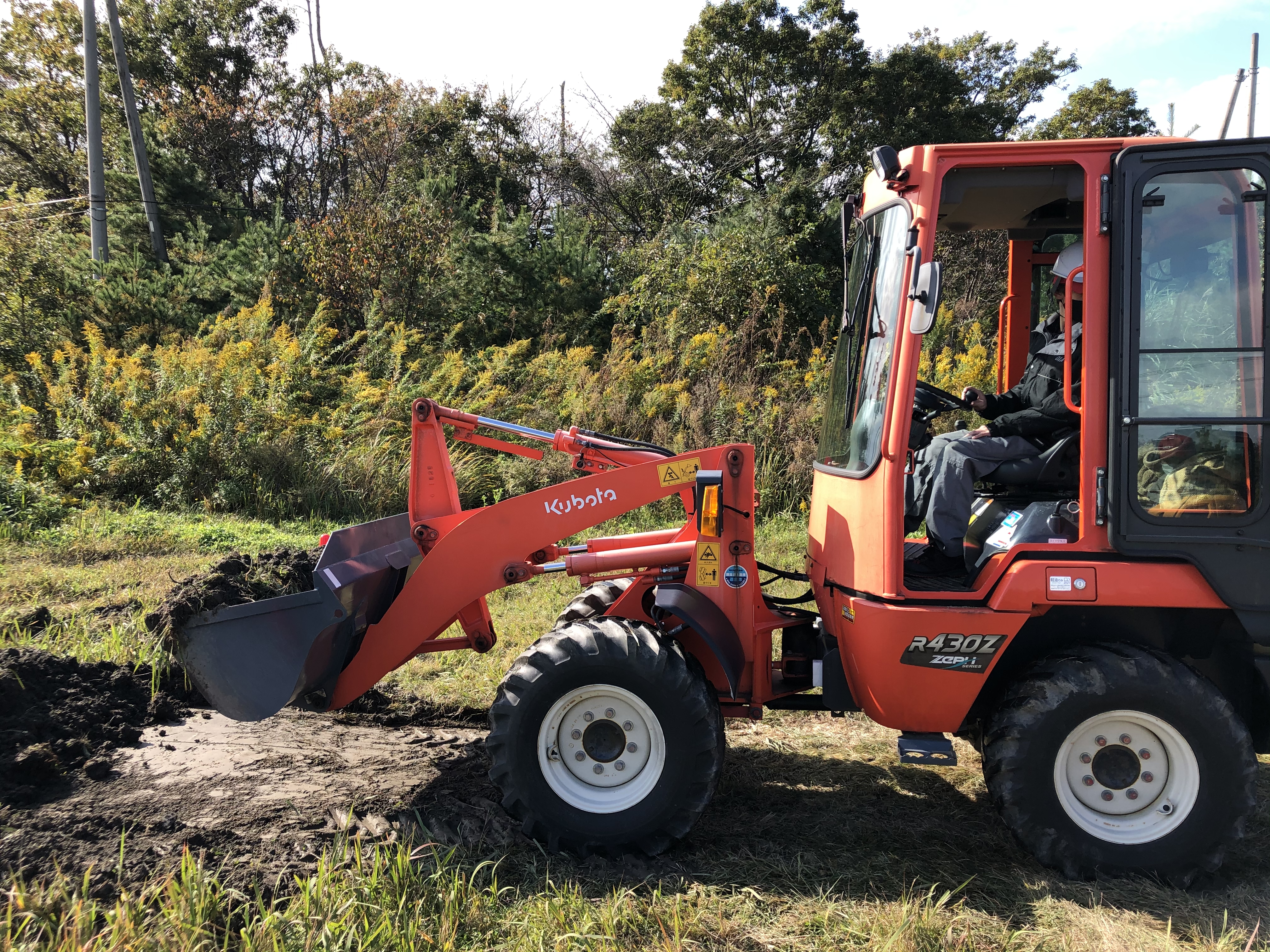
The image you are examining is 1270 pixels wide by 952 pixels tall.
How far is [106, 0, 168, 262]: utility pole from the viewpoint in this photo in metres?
14.8

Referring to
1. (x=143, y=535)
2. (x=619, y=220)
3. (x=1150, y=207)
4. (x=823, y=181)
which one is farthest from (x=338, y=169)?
(x=1150, y=207)

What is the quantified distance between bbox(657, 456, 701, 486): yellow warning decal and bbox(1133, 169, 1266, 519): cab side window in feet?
5.63

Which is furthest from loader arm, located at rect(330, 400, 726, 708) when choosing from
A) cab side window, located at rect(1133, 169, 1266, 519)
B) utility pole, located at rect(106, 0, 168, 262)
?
utility pole, located at rect(106, 0, 168, 262)

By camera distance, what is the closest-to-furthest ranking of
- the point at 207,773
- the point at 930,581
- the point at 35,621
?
the point at 930,581, the point at 207,773, the point at 35,621

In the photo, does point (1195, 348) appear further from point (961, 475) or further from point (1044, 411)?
point (961, 475)

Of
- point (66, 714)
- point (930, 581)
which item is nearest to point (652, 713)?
point (930, 581)

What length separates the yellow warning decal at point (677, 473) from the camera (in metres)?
3.80

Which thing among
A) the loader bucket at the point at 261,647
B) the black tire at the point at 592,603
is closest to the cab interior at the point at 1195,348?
the black tire at the point at 592,603

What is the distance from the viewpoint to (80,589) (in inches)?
248

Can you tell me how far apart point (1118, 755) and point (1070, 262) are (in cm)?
194

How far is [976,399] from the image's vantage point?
12.8 ft

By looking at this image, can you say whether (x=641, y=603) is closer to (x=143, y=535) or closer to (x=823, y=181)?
(x=143, y=535)

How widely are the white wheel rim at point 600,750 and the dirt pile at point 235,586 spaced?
4.43ft

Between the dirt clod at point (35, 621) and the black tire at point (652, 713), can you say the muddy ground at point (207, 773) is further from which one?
the dirt clod at point (35, 621)
